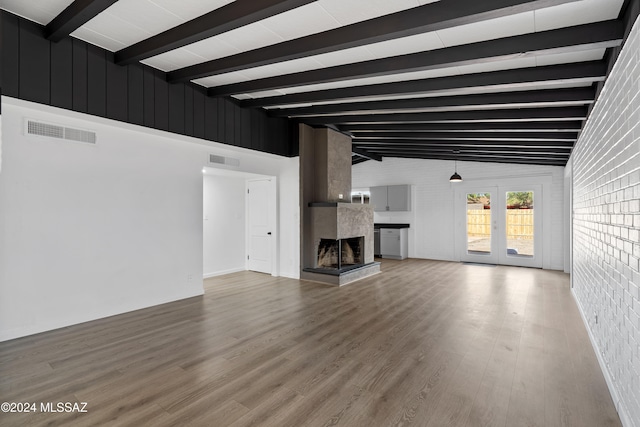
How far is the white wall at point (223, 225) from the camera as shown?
6871 mm

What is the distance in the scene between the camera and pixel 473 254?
344 inches

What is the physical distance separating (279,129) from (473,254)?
5944 mm

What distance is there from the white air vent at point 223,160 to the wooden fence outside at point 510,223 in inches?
244

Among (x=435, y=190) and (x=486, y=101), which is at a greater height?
(x=486, y=101)

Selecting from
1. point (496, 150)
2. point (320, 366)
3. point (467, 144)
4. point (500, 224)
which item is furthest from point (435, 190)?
point (320, 366)

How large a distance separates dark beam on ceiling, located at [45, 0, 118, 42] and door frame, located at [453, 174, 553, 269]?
8.34 metres

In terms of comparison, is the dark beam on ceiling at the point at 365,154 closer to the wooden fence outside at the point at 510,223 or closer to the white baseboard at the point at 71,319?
the wooden fence outside at the point at 510,223

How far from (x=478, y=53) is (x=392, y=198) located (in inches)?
271

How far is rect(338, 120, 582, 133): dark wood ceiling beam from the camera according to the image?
15.0 feet

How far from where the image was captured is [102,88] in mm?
3877

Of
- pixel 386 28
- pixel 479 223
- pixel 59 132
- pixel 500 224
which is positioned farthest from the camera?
pixel 479 223

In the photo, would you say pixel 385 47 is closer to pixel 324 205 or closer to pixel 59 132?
pixel 324 205

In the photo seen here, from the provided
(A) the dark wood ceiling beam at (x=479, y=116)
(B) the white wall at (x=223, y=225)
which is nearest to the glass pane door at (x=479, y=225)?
(A) the dark wood ceiling beam at (x=479, y=116)

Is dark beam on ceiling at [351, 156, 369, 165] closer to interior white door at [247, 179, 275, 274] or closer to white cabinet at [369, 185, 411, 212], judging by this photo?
white cabinet at [369, 185, 411, 212]
